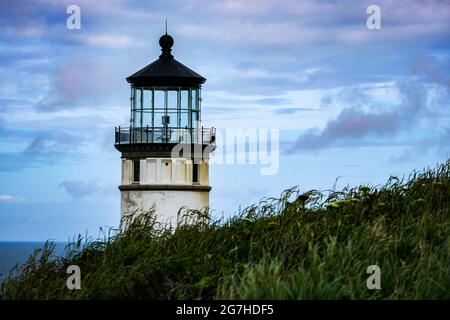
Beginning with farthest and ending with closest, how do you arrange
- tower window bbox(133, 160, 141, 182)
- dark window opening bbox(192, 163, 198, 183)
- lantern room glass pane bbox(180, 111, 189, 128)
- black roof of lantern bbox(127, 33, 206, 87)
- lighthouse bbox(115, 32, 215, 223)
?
dark window opening bbox(192, 163, 198, 183) → tower window bbox(133, 160, 141, 182) → lantern room glass pane bbox(180, 111, 189, 128) → lighthouse bbox(115, 32, 215, 223) → black roof of lantern bbox(127, 33, 206, 87)

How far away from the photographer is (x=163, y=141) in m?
27.9

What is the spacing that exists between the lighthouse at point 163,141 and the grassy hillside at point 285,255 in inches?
599

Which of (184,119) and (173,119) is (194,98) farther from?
(173,119)

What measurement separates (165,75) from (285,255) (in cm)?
1756

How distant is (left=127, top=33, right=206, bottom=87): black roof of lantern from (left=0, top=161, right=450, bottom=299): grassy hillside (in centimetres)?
1508

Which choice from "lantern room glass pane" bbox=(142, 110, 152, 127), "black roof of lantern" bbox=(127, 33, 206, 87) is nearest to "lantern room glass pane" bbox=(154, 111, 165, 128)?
"lantern room glass pane" bbox=(142, 110, 152, 127)

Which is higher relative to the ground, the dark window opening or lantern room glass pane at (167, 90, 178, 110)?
lantern room glass pane at (167, 90, 178, 110)

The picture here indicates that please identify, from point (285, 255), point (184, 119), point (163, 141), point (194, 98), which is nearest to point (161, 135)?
point (163, 141)

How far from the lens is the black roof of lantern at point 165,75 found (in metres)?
27.5

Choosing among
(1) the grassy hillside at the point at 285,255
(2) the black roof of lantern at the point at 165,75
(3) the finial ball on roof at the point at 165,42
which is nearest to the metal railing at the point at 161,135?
(2) the black roof of lantern at the point at 165,75

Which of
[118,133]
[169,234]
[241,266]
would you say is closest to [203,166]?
[118,133]

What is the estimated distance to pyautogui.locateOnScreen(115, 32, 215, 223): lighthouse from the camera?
91.0ft

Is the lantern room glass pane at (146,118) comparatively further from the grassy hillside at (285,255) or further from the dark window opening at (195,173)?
the grassy hillside at (285,255)

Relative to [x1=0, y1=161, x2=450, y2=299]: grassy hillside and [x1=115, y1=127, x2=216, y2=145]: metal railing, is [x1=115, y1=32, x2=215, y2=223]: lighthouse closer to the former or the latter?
[x1=115, y1=127, x2=216, y2=145]: metal railing
